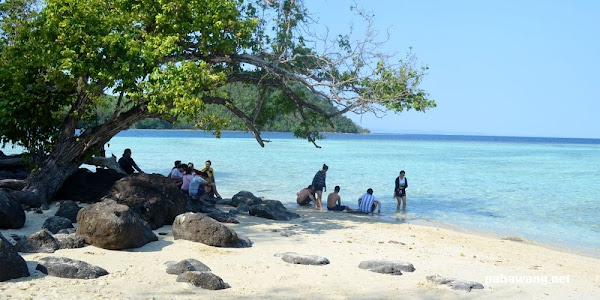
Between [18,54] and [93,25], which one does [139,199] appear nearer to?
[93,25]

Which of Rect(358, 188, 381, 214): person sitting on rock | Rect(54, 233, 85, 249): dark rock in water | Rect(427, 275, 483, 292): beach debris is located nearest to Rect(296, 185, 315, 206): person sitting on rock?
Rect(358, 188, 381, 214): person sitting on rock

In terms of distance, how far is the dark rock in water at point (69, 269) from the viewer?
7.16 meters

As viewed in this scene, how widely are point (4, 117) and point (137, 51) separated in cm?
383

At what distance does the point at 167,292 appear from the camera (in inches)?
272

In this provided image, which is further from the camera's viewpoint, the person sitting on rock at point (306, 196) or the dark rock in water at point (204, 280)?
the person sitting on rock at point (306, 196)

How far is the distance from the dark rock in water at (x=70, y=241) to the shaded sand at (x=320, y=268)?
12cm

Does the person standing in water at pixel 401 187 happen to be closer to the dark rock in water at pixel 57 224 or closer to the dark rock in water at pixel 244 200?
the dark rock in water at pixel 244 200

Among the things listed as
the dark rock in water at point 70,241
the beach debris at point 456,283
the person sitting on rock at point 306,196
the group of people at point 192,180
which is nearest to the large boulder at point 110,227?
the dark rock in water at point 70,241

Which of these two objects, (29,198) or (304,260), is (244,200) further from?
(304,260)

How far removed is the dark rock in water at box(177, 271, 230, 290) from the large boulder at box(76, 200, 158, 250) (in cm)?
198

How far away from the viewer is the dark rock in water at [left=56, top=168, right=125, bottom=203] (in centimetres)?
1389

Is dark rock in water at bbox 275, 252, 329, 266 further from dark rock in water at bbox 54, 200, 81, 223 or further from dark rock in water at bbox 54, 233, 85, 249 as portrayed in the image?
dark rock in water at bbox 54, 200, 81, 223

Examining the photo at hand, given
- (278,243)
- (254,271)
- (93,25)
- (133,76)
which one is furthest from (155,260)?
(93,25)

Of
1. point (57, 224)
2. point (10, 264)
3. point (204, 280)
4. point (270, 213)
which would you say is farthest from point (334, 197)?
point (10, 264)
